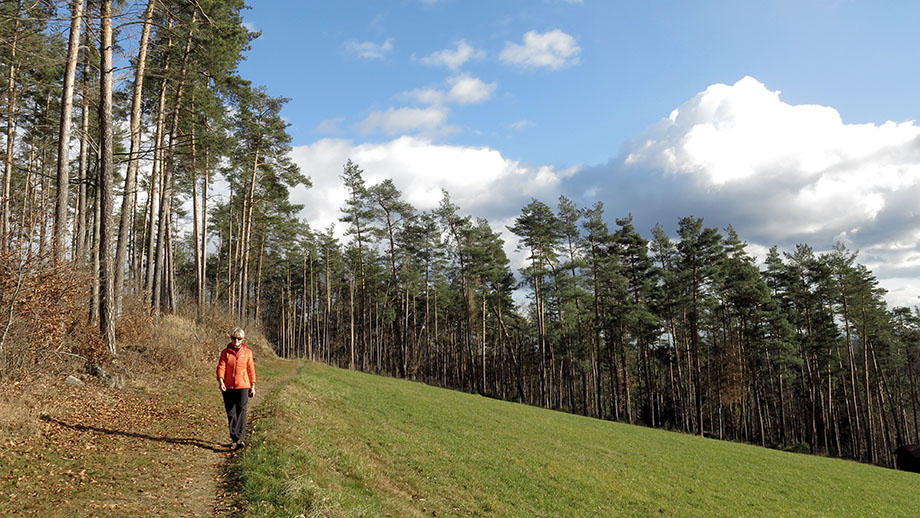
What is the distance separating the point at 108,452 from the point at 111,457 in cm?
26

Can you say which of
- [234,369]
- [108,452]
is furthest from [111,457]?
[234,369]

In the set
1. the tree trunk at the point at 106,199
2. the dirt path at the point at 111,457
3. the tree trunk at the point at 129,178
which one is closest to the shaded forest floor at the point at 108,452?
the dirt path at the point at 111,457

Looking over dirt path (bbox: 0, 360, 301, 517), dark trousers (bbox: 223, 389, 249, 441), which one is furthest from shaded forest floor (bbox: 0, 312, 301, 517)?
dark trousers (bbox: 223, 389, 249, 441)

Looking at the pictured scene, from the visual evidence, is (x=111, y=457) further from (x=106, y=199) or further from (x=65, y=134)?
(x=65, y=134)

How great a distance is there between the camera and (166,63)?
20.6 meters

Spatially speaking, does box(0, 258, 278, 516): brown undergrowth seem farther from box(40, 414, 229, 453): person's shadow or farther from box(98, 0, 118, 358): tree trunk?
box(98, 0, 118, 358): tree trunk

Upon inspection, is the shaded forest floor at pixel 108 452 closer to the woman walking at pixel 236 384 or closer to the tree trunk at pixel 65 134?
the woman walking at pixel 236 384

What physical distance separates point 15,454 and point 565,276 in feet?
122

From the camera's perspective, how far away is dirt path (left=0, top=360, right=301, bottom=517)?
19.1 ft

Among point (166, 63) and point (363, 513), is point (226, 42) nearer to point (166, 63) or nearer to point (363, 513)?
point (166, 63)

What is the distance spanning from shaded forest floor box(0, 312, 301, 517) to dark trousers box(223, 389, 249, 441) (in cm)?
39

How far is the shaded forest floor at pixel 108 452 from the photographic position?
19.2 ft

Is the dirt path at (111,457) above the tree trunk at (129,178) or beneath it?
beneath

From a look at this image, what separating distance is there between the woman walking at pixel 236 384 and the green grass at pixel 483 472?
0.45 m
